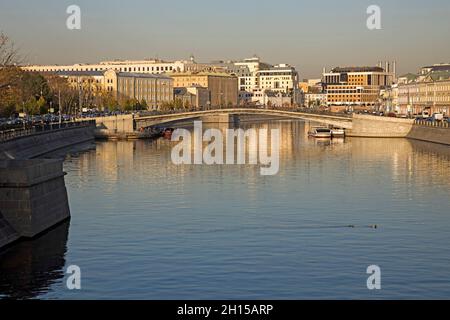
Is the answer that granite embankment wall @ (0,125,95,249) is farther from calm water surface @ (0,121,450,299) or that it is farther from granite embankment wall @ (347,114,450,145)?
granite embankment wall @ (347,114,450,145)

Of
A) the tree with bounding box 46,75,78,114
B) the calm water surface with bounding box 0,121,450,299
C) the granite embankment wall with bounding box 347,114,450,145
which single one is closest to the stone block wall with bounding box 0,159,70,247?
the calm water surface with bounding box 0,121,450,299

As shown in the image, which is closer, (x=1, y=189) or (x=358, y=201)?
(x=1, y=189)

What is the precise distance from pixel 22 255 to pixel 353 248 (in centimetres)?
767

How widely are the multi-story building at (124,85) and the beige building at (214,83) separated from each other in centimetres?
1480

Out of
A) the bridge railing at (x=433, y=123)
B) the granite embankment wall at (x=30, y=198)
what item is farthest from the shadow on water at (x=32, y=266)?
the bridge railing at (x=433, y=123)

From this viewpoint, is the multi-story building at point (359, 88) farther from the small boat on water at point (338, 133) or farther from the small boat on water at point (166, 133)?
the small boat on water at point (166, 133)

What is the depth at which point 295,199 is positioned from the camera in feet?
96.3

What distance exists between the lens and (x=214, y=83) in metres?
149

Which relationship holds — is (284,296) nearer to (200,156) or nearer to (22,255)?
(22,255)

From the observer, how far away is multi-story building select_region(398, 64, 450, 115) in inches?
3366

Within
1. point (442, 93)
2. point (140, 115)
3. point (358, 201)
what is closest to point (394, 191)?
point (358, 201)

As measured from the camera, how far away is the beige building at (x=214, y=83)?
143250 mm

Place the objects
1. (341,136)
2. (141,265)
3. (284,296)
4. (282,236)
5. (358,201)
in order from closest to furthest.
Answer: (284,296), (141,265), (282,236), (358,201), (341,136)

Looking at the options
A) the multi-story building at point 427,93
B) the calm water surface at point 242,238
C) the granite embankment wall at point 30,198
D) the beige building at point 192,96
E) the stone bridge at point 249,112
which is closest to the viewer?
the calm water surface at point 242,238
